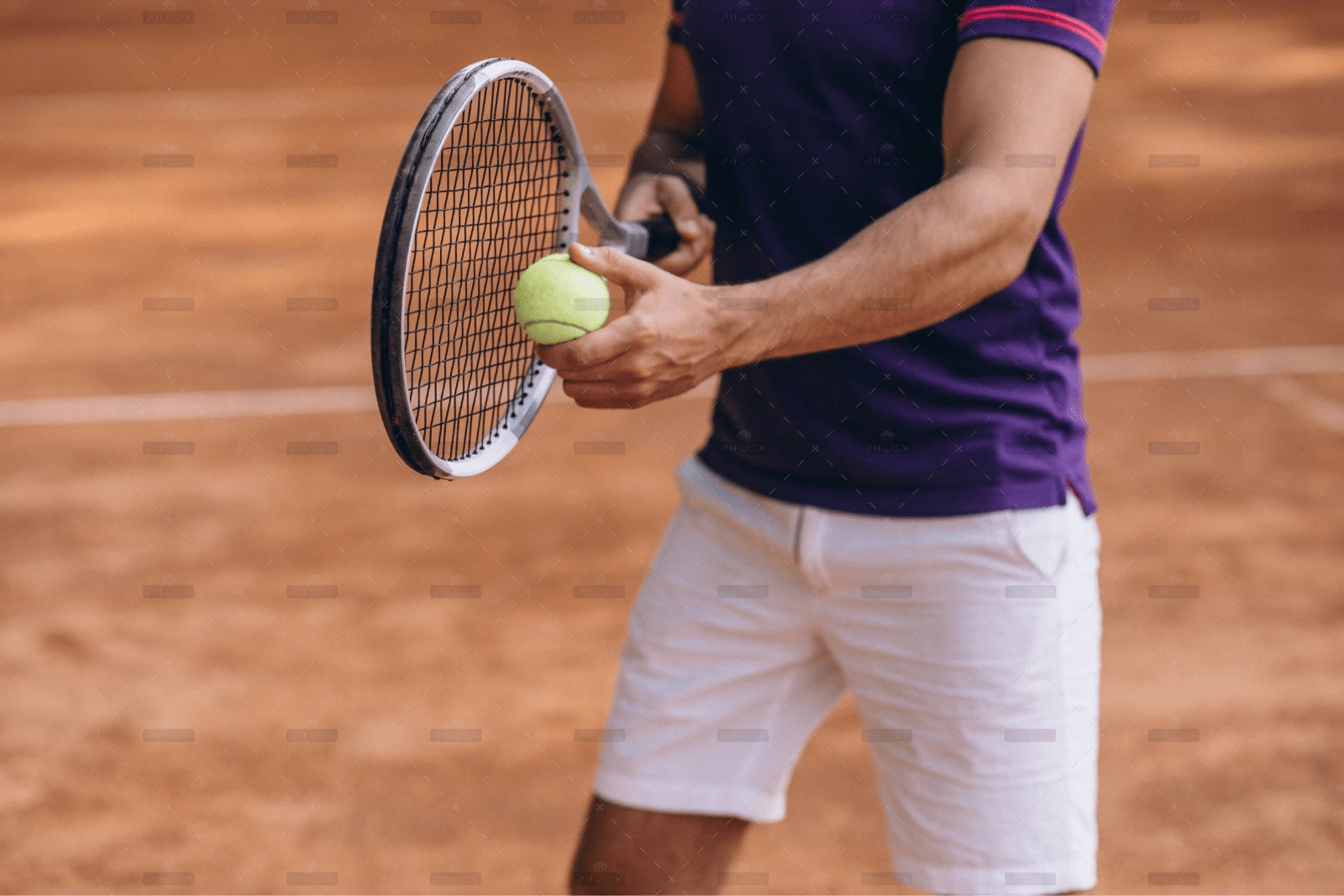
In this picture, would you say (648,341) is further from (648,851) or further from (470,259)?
(648,851)

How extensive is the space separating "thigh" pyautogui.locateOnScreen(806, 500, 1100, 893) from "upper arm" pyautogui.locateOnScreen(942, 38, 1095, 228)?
0.45 m

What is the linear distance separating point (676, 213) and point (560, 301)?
0.48 m

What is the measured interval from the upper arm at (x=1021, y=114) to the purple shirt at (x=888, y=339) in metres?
0.14

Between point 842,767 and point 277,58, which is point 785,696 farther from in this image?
point 277,58

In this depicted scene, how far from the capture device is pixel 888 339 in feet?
5.93

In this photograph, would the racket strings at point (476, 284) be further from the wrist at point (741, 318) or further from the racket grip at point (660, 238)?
the wrist at point (741, 318)

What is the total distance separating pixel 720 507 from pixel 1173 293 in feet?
15.7

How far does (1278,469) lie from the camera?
178 inches

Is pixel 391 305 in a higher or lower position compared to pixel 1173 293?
higher

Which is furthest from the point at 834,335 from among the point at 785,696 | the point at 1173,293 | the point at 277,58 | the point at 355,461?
the point at 277,58

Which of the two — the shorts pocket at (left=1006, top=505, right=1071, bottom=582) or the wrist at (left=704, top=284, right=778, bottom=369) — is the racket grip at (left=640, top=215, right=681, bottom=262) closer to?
the wrist at (left=704, top=284, right=778, bottom=369)

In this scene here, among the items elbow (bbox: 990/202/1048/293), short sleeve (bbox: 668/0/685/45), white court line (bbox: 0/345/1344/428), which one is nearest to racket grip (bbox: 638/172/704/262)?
short sleeve (bbox: 668/0/685/45)

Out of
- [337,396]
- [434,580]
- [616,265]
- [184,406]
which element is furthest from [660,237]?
[184,406]

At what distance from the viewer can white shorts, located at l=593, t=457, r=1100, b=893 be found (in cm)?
181
